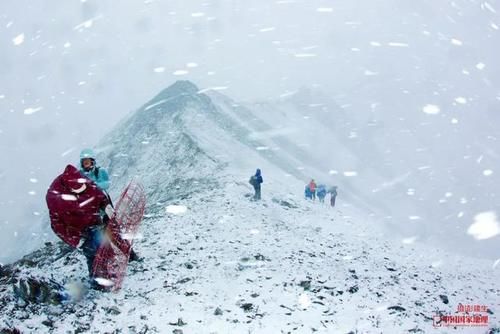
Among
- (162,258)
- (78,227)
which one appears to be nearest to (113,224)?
(78,227)

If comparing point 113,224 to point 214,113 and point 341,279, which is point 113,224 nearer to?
point 341,279

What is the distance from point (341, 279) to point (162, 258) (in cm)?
507

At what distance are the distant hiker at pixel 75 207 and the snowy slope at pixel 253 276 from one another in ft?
4.28

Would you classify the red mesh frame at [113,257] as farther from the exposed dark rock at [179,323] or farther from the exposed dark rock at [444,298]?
the exposed dark rock at [444,298]

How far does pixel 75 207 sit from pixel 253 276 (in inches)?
199

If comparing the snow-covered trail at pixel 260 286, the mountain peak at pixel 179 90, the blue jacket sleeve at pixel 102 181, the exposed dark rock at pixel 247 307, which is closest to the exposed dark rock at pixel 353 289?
the snow-covered trail at pixel 260 286

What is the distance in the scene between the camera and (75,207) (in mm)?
7184

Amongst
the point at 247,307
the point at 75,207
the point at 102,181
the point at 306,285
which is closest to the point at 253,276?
the point at 306,285

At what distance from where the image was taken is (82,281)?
27.6 feet

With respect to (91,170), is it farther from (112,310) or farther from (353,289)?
(353,289)

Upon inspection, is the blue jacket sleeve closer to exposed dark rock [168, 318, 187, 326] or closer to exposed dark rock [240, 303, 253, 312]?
exposed dark rock [168, 318, 187, 326]

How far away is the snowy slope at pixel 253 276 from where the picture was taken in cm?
738

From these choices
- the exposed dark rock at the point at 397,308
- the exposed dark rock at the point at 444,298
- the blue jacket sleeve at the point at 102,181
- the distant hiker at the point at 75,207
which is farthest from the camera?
the exposed dark rock at the point at 444,298

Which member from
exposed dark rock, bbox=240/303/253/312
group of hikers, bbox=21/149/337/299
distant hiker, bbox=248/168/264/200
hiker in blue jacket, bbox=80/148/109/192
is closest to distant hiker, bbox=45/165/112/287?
group of hikers, bbox=21/149/337/299
